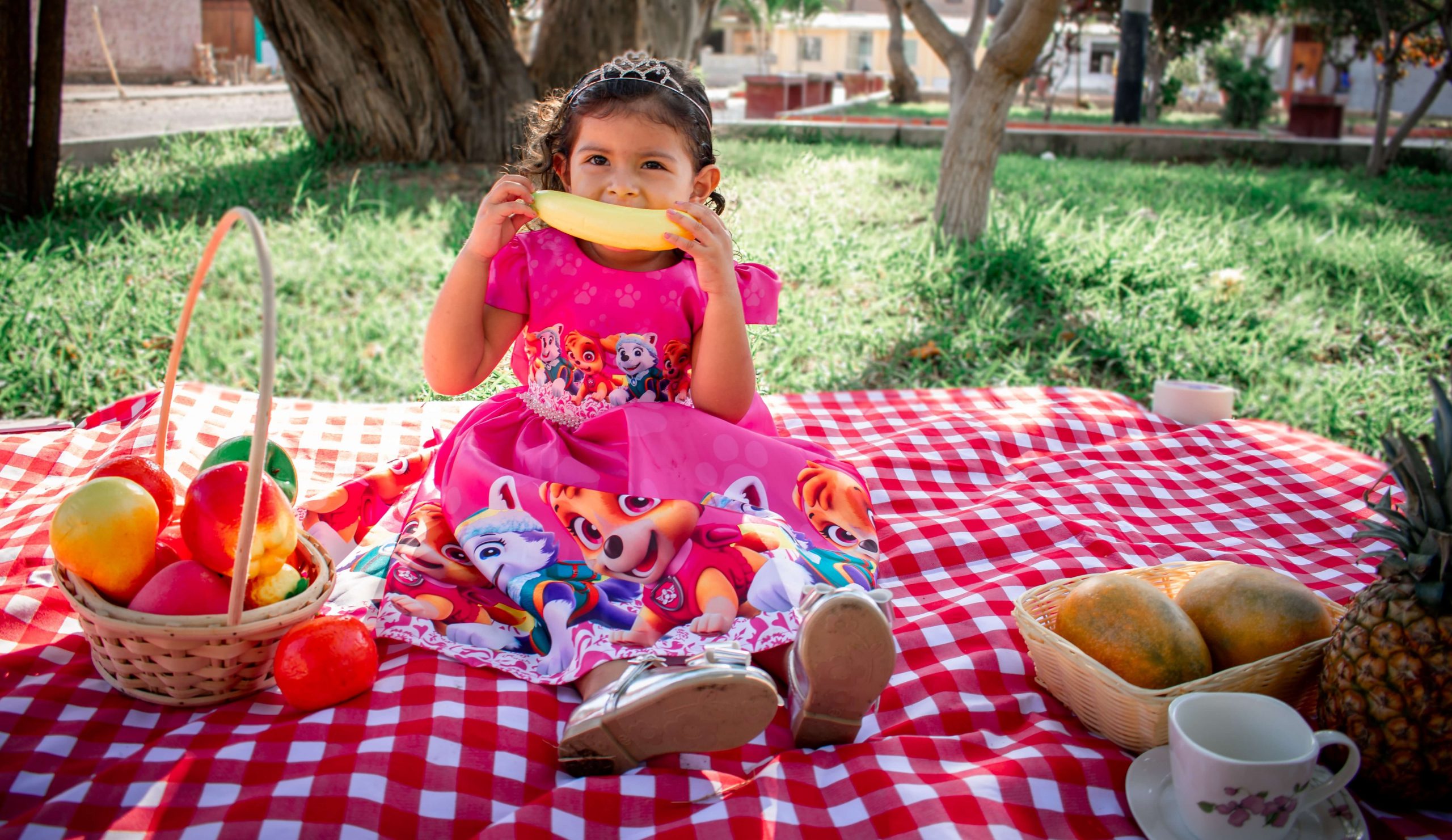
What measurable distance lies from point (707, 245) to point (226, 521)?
1064 mm

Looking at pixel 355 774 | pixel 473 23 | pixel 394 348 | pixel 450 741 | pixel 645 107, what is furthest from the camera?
pixel 473 23

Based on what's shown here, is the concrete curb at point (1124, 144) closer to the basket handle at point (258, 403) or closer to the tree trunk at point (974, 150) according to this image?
the tree trunk at point (974, 150)

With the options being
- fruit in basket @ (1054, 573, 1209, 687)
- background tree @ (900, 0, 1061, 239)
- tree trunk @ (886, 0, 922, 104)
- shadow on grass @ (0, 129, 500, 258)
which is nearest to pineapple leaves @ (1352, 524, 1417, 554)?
fruit in basket @ (1054, 573, 1209, 687)

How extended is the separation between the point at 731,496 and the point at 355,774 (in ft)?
3.28

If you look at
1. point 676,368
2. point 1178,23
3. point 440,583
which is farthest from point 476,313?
point 1178,23

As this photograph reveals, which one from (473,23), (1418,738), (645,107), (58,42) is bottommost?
(1418,738)

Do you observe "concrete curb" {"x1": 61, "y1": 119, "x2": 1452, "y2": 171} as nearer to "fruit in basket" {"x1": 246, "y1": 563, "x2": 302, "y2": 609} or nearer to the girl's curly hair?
the girl's curly hair

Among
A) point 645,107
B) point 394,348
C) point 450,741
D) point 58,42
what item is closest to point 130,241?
point 58,42

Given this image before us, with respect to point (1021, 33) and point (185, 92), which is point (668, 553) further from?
point (185, 92)

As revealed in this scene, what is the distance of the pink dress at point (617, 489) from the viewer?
80.0 inches

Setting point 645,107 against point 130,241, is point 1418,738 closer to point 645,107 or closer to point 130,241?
point 645,107

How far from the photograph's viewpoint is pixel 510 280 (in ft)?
7.80

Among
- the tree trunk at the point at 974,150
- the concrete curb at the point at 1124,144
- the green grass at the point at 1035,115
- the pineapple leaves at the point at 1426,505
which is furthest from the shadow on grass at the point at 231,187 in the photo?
the green grass at the point at 1035,115

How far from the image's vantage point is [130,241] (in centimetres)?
539
